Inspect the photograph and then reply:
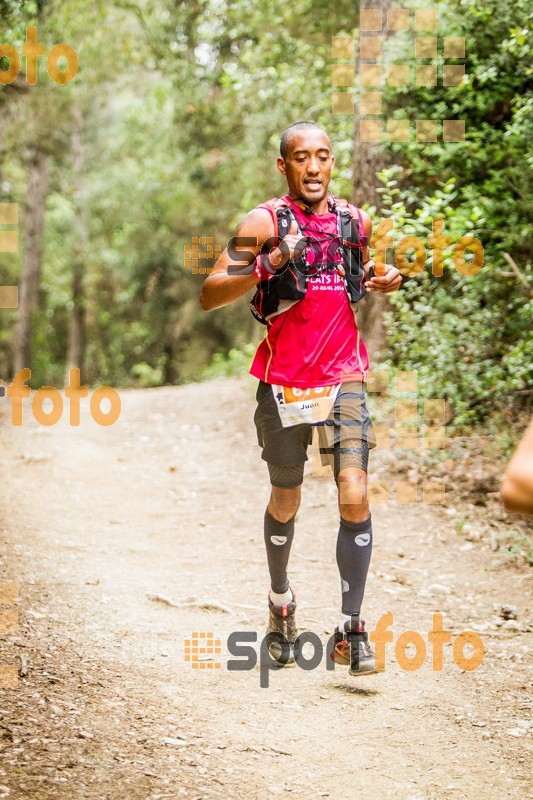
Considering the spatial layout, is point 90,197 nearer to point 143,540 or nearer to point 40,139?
point 40,139

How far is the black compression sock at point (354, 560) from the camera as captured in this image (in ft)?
12.8

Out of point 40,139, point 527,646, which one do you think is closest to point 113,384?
point 40,139

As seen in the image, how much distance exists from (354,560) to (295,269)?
1.36m

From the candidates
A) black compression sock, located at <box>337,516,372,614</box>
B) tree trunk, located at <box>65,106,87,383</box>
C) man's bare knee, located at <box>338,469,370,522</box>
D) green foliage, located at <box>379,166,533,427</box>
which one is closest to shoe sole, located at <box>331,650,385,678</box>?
black compression sock, located at <box>337,516,372,614</box>

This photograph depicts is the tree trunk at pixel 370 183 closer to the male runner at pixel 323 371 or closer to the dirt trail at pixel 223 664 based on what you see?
the dirt trail at pixel 223 664

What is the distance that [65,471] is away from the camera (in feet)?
26.1

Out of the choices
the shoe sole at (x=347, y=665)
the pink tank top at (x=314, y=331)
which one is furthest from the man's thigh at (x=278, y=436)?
the shoe sole at (x=347, y=665)

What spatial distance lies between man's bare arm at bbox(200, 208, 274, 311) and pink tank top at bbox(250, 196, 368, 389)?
22 centimetres

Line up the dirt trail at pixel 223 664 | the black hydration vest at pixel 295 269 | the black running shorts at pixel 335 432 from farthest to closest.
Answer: the black running shorts at pixel 335 432, the black hydration vest at pixel 295 269, the dirt trail at pixel 223 664

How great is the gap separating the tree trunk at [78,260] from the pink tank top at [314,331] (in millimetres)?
21971

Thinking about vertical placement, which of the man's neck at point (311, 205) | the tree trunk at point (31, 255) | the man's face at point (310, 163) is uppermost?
the tree trunk at point (31, 255)

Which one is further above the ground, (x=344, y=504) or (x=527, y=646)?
(x=344, y=504)

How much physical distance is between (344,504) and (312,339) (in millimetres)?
777

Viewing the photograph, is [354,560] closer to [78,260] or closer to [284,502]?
[284,502]
